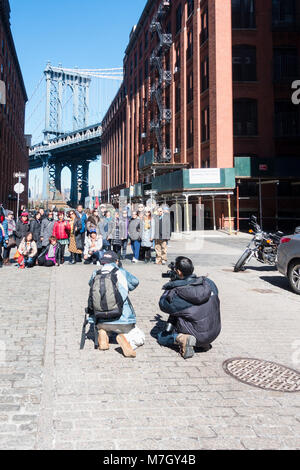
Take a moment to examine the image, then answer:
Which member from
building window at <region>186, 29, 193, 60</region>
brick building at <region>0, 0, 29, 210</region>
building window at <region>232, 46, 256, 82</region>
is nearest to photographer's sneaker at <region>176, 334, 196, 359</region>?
building window at <region>232, 46, 256, 82</region>

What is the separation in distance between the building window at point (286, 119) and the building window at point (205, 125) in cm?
507

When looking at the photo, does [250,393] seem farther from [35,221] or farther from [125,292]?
[35,221]

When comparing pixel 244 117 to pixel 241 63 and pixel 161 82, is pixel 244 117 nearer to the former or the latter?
pixel 241 63

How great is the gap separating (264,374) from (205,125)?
1096 inches

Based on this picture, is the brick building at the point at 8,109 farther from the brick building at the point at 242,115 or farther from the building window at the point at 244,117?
the building window at the point at 244,117

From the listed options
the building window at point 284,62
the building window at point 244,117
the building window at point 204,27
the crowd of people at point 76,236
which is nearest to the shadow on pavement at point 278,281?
the crowd of people at point 76,236

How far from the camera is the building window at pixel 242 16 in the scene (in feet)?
93.4

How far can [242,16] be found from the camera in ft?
93.6

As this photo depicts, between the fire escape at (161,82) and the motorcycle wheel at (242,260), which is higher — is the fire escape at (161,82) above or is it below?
above

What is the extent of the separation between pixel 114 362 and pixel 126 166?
58498 millimetres

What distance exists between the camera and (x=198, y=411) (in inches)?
137
